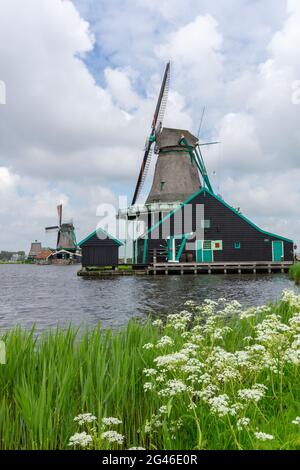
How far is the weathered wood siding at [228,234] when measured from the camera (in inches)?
1380

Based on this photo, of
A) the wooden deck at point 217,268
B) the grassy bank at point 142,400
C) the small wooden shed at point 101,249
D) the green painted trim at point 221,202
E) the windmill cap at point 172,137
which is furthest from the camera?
the windmill cap at point 172,137

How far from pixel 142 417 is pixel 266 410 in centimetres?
116

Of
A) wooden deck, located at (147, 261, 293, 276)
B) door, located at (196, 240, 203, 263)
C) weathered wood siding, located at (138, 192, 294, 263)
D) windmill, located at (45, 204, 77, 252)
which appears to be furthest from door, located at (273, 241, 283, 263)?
windmill, located at (45, 204, 77, 252)

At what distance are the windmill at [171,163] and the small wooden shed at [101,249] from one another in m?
5.91

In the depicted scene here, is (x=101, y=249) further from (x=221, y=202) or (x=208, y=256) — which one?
(x=221, y=202)

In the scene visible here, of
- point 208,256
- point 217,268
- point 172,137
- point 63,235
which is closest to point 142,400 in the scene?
point 217,268

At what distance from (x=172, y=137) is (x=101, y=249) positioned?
14984 mm

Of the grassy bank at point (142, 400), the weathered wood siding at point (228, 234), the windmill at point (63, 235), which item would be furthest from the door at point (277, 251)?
the windmill at point (63, 235)

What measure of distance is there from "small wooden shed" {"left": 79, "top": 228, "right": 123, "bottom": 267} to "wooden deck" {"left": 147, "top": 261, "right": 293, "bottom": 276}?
393 cm

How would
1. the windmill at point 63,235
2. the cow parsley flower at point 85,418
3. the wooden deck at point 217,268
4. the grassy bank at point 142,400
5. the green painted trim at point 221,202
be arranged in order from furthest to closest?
the windmill at point 63,235
the green painted trim at point 221,202
the wooden deck at point 217,268
the grassy bank at point 142,400
the cow parsley flower at point 85,418

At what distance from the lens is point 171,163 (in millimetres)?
41594

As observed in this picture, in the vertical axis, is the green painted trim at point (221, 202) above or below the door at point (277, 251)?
above

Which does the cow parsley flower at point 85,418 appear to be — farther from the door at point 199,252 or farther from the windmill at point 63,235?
the windmill at point 63,235
